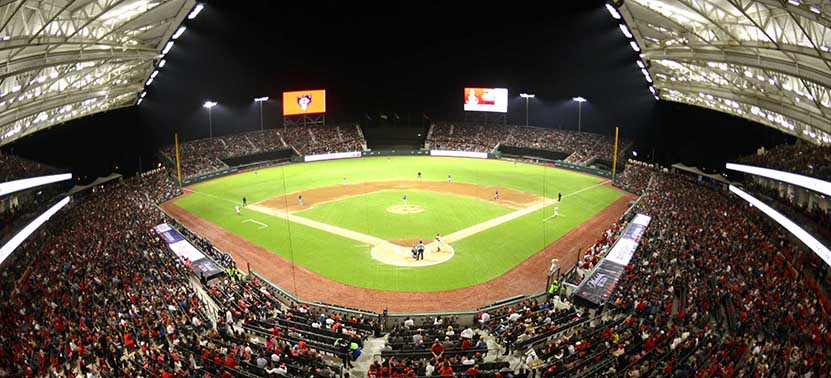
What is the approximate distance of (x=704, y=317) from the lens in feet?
64.6

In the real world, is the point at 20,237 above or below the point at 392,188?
above

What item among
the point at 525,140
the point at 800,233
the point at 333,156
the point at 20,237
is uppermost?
the point at 525,140

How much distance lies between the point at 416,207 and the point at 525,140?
117ft

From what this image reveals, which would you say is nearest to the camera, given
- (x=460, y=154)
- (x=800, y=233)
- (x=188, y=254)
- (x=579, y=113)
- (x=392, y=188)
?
(x=800, y=233)

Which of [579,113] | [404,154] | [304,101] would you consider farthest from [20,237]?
[579,113]

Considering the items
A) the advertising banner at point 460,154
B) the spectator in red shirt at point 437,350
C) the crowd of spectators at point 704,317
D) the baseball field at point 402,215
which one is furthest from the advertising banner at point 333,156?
the spectator in red shirt at point 437,350

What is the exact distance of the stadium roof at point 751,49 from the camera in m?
18.6

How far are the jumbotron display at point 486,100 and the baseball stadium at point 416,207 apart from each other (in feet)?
17.7

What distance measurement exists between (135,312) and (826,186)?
29.7 meters

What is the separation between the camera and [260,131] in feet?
251

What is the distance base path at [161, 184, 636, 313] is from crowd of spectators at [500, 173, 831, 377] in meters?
5.10

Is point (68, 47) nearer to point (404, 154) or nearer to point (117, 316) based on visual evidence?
point (117, 316)

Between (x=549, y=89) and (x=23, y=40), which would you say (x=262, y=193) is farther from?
(x=549, y=89)

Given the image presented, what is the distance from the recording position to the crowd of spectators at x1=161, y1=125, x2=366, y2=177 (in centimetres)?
6412
